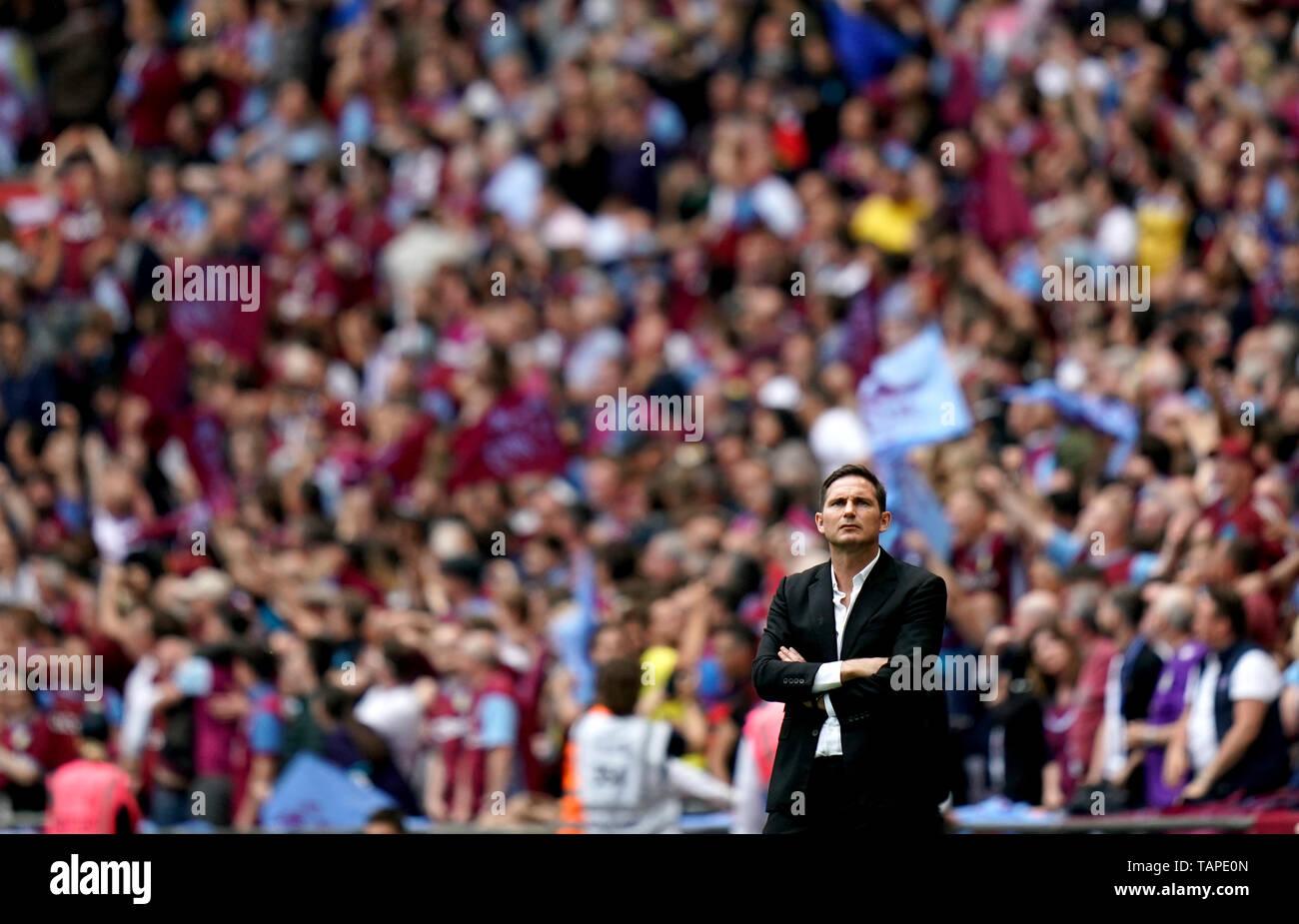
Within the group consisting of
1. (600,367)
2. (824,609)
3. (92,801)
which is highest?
(600,367)

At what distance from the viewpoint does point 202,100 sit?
22.0m

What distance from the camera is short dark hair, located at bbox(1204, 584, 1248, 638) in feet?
38.0

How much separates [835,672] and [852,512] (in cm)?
51

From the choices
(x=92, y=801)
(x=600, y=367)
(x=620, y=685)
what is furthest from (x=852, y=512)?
(x=600, y=367)

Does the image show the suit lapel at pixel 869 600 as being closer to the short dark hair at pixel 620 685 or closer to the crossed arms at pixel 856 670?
the crossed arms at pixel 856 670

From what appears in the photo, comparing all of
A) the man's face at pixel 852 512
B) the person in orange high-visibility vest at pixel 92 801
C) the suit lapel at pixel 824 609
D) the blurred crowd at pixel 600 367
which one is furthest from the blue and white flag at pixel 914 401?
the man's face at pixel 852 512

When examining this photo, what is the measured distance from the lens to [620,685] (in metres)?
11.4

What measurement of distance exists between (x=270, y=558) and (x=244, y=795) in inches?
107

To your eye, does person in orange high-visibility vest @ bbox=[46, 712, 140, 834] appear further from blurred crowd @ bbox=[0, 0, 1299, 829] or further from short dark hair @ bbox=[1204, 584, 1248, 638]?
short dark hair @ bbox=[1204, 584, 1248, 638]

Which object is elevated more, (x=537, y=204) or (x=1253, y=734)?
(x=537, y=204)

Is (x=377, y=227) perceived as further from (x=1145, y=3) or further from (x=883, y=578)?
(x=883, y=578)

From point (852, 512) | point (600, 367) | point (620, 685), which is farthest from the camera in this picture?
point (600, 367)

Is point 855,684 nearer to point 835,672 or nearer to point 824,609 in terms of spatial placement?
point 835,672
